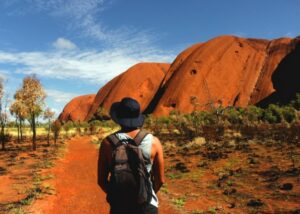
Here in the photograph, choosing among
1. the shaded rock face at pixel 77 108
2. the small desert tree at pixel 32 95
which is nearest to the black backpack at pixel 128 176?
the small desert tree at pixel 32 95

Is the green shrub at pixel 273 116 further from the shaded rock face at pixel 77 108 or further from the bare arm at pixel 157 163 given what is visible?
the shaded rock face at pixel 77 108

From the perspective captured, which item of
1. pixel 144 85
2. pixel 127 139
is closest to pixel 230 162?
pixel 127 139

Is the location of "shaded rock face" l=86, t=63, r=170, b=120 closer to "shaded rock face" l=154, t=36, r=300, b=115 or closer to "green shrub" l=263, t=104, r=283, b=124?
"shaded rock face" l=154, t=36, r=300, b=115

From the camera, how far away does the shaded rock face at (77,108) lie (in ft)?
501

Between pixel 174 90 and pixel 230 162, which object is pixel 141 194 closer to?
pixel 230 162

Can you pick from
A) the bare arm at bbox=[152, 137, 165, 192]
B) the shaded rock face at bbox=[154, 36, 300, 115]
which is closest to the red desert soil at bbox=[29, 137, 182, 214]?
the bare arm at bbox=[152, 137, 165, 192]

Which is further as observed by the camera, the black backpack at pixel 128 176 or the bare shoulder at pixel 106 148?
the bare shoulder at pixel 106 148

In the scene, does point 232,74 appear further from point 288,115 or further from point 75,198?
point 75,198

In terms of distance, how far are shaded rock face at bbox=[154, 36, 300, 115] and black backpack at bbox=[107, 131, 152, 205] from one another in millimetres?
79720

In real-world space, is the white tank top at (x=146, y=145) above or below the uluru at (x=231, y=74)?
below

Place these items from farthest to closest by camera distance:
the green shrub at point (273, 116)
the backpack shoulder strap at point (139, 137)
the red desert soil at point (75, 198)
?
the green shrub at point (273, 116), the red desert soil at point (75, 198), the backpack shoulder strap at point (139, 137)

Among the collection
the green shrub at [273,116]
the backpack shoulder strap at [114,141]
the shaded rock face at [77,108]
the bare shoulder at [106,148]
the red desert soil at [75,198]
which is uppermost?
the shaded rock face at [77,108]

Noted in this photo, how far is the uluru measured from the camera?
8544cm

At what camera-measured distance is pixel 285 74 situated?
281 ft
